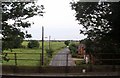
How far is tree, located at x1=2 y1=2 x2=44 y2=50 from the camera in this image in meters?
10.1

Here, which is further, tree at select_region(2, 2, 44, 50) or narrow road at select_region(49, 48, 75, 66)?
narrow road at select_region(49, 48, 75, 66)

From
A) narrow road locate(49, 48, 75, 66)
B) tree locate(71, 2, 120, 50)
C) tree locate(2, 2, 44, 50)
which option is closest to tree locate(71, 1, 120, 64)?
tree locate(71, 2, 120, 50)

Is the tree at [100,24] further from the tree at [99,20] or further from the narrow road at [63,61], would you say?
the narrow road at [63,61]

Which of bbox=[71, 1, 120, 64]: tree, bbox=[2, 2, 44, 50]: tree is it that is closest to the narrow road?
bbox=[71, 1, 120, 64]: tree

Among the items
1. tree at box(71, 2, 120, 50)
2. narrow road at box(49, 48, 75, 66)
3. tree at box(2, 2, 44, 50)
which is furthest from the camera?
narrow road at box(49, 48, 75, 66)

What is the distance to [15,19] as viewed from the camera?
34.1 ft

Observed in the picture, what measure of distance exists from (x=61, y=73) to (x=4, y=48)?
105 inches

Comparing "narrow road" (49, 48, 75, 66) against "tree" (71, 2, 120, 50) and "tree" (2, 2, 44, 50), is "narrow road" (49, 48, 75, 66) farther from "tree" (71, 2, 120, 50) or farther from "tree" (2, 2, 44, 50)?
"tree" (2, 2, 44, 50)

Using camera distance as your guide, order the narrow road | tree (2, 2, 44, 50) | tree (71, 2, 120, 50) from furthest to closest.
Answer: the narrow road < tree (71, 2, 120, 50) < tree (2, 2, 44, 50)

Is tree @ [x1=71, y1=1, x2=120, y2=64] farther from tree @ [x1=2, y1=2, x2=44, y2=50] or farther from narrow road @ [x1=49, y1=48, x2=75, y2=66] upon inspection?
tree @ [x1=2, y1=2, x2=44, y2=50]

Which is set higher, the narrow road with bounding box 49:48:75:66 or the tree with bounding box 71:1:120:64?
the tree with bounding box 71:1:120:64

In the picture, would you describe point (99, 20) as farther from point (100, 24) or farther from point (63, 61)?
point (63, 61)

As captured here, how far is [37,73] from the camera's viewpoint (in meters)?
12.7

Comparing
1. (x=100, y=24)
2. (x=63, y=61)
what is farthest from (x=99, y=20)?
(x=63, y=61)
